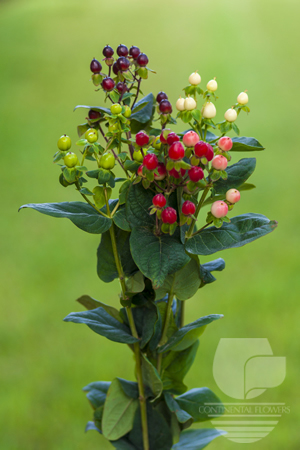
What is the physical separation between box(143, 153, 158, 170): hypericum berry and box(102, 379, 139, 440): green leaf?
0.32 m

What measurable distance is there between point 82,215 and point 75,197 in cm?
141

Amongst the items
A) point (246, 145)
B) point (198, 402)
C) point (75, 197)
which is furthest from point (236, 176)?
point (75, 197)

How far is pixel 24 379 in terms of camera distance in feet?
4.19

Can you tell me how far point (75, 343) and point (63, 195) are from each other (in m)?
0.74

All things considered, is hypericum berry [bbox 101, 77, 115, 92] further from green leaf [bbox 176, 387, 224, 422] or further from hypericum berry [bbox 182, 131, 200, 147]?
green leaf [bbox 176, 387, 224, 422]

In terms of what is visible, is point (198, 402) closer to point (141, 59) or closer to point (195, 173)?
point (195, 173)

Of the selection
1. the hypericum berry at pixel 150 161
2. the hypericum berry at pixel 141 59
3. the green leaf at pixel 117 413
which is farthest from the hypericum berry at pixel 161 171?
the green leaf at pixel 117 413

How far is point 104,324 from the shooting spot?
572 millimetres

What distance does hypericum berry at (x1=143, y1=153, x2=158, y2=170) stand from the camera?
44 cm

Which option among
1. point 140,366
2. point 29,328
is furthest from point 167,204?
point 29,328

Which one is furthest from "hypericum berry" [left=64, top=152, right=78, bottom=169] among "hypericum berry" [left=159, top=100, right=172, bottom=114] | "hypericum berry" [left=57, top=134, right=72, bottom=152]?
"hypericum berry" [left=159, top=100, right=172, bottom=114]

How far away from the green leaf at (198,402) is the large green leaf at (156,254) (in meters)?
0.26

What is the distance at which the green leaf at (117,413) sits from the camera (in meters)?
0.61

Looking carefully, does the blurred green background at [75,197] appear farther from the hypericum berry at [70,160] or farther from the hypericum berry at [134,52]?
the hypericum berry at [70,160]
